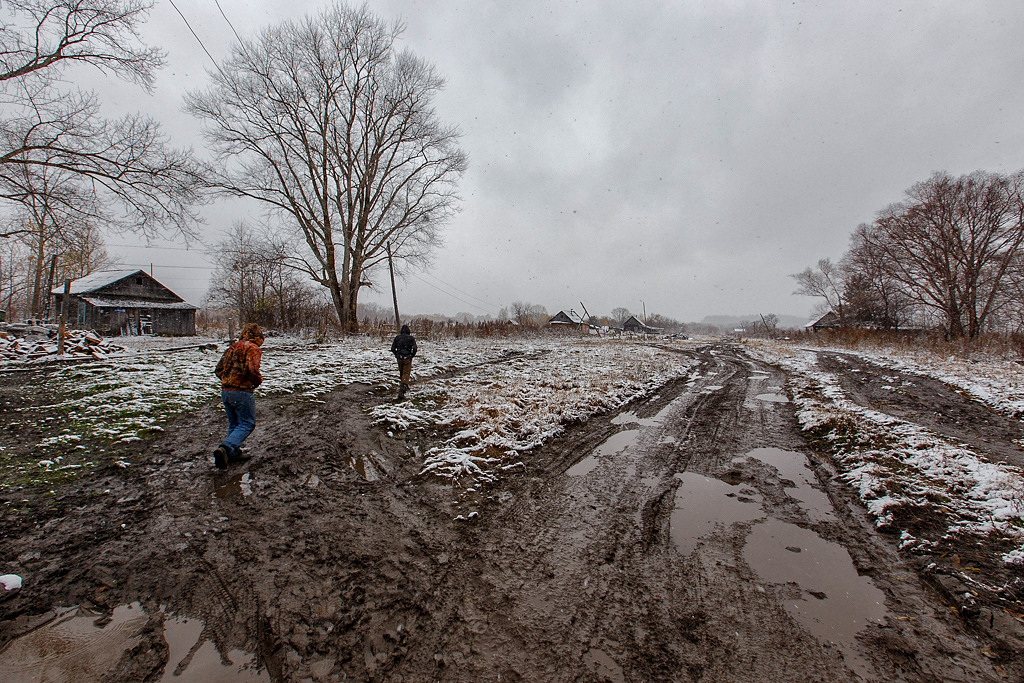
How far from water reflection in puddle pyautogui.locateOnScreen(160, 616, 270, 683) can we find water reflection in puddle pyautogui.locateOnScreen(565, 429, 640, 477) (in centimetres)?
349

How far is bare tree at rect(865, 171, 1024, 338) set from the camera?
21.5m

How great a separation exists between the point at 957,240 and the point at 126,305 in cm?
5874

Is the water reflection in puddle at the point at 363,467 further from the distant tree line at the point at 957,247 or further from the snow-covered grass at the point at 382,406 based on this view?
the distant tree line at the point at 957,247

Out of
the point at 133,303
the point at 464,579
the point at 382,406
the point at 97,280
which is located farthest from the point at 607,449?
the point at 97,280

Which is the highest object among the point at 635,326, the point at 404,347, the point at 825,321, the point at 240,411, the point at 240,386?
the point at 825,321

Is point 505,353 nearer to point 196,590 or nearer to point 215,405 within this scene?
point 215,405

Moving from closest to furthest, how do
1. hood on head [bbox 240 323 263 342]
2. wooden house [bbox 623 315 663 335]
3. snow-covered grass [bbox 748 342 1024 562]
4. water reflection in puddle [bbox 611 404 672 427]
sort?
snow-covered grass [bbox 748 342 1024 562]
hood on head [bbox 240 323 263 342]
water reflection in puddle [bbox 611 404 672 427]
wooden house [bbox 623 315 663 335]

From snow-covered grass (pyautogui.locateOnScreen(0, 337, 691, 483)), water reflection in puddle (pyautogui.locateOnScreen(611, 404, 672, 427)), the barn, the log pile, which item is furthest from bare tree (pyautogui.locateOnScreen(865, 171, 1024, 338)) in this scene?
the barn

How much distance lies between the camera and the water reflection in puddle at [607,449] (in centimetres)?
481

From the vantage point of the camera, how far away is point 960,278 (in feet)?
77.9

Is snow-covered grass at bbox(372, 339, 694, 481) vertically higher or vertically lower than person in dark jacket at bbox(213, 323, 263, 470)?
lower

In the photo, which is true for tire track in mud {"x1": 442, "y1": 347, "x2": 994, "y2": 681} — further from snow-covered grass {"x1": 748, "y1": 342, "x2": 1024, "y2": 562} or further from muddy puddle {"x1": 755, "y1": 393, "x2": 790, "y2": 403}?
muddy puddle {"x1": 755, "y1": 393, "x2": 790, "y2": 403}

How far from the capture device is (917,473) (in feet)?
14.1

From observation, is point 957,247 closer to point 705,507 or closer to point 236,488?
point 705,507
